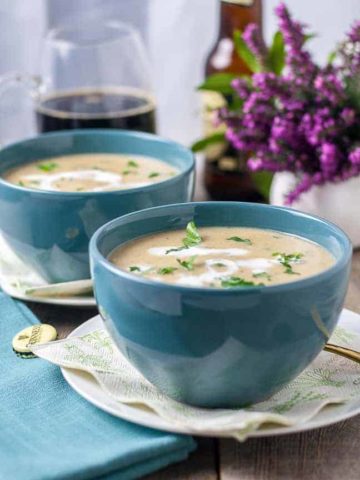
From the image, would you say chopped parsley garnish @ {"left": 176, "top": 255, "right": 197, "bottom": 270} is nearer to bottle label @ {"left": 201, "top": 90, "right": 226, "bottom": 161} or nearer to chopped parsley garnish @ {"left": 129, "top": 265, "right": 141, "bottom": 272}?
Answer: chopped parsley garnish @ {"left": 129, "top": 265, "right": 141, "bottom": 272}

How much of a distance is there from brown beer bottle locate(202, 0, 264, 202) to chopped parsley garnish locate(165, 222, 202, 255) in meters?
0.81

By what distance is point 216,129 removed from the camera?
2.14m

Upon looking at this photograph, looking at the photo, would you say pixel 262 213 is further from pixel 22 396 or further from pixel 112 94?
pixel 112 94

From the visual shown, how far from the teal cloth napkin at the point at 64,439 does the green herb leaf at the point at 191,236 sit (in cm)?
25

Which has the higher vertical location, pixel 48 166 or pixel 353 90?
pixel 353 90

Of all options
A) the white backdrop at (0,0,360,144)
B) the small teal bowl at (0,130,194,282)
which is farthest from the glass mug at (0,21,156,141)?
the small teal bowl at (0,130,194,282)

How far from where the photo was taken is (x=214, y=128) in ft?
7.00

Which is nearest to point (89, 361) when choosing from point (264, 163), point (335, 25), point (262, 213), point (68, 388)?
point (68, 388)

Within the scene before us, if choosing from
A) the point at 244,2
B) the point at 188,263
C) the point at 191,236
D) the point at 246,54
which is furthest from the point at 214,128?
the point at 188,263

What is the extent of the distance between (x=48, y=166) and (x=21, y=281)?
0.78ft

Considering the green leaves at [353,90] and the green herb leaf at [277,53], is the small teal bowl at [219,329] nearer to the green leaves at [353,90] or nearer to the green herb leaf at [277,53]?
the green leaves at [353,90]

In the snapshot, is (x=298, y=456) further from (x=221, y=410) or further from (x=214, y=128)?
(x=214, y=128)

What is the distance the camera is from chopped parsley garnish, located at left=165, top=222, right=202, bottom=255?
129 centimetres

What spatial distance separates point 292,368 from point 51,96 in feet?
3.73
